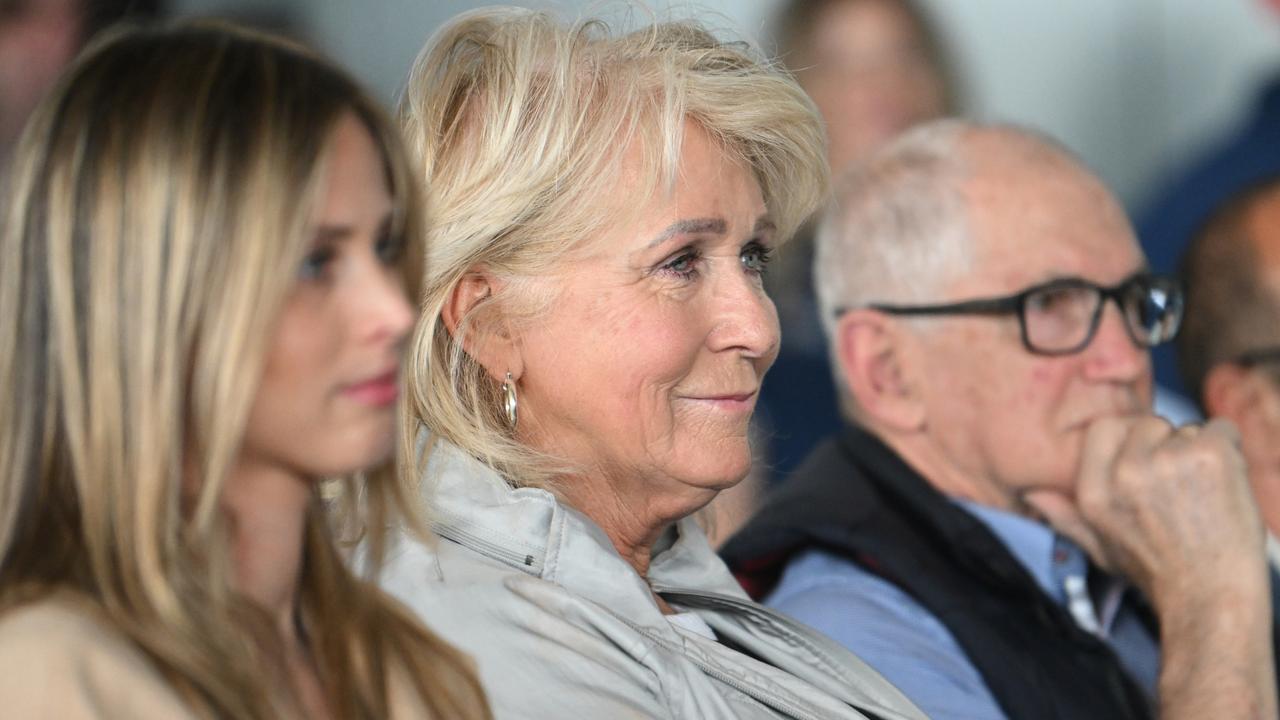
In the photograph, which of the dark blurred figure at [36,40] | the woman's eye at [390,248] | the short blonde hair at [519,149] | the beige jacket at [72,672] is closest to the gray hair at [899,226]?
the short blonde hair at [519,149]

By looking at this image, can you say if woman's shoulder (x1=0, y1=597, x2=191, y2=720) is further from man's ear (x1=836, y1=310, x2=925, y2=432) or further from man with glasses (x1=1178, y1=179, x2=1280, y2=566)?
man with glasses (x1=1178, y1=179, x2=1280, y2=566)

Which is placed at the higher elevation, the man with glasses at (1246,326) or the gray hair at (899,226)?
the gray hair at (899,226)

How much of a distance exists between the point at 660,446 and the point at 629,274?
195mm

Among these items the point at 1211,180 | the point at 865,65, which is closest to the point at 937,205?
the point at 865,65

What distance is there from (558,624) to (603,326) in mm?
370

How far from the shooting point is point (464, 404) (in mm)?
1809

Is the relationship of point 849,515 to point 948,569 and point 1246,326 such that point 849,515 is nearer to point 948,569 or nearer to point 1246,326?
point 948,569

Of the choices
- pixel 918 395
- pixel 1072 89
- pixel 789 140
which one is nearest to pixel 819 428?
pixel 918 395

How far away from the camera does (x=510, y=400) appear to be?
1.82 m

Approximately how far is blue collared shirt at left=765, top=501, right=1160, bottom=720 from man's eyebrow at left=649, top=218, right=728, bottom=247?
625 millimetres

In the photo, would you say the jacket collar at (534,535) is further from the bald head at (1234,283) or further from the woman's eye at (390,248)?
the bald head at (1234,283)

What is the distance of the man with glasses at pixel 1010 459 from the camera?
7.47ft

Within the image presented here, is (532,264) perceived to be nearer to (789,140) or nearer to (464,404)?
(464,404)

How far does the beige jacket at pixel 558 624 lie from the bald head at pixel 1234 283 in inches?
54.6
